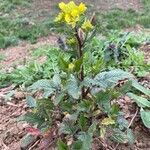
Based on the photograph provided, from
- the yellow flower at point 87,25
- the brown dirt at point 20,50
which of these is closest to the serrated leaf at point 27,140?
the yellow flower at point 87,25

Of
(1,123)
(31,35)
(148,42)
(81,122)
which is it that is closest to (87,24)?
(81,122)

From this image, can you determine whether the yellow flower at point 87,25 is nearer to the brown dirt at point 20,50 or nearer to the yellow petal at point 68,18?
the yellow petal at point 68,18

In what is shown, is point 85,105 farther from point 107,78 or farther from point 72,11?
point 72,11

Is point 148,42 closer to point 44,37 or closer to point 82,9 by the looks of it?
point 82,9

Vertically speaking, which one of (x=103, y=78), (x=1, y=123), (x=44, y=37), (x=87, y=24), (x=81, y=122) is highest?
(x=87, y=24)

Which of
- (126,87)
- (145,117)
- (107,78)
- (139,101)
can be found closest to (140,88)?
(139,101)
